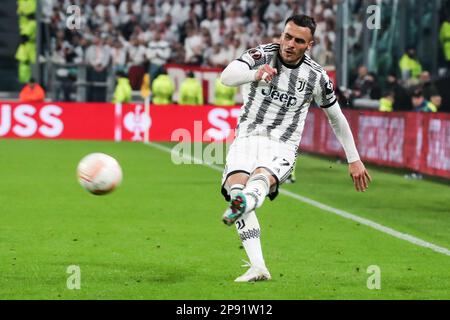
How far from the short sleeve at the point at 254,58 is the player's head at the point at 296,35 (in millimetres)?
172

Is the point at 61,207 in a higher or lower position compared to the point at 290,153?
lower

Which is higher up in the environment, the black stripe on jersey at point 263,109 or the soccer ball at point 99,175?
the black stripe on jersey at point 263,109

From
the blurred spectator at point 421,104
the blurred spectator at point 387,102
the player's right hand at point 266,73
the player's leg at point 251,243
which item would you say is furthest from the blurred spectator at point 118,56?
the player's right hand at point 266,73

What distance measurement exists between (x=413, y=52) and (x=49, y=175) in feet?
40.5

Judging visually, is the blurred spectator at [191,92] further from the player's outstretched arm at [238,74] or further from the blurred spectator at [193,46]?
the player's outstretched arm at [238,74]


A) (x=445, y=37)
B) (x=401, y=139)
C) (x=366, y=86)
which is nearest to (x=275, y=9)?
(x=366, y=86)

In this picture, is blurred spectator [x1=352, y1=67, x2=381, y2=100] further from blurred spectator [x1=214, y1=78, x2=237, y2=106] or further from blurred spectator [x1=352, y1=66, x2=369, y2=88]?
blurred spectator [x1=214, y1=78, x2=237, y2=106]

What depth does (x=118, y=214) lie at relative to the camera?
1442 centimetres

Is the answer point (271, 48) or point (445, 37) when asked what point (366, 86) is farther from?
point (271, 48)

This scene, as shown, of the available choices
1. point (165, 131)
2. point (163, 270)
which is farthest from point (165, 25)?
point (163, 270)

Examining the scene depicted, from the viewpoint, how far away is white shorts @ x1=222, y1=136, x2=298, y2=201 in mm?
9172

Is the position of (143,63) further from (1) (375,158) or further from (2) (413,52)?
(1) (375,158)

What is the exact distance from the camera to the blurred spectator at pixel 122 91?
34.3 meters
